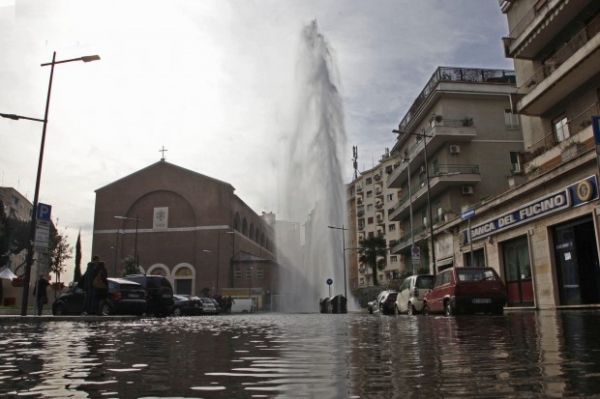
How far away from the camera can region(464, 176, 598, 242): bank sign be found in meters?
18.3

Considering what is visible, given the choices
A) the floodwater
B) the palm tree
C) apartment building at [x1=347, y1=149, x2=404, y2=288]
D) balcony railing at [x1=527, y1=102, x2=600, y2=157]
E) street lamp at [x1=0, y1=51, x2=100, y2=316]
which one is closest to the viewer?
the floodwater

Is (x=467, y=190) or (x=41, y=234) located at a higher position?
(x=467, y=190)

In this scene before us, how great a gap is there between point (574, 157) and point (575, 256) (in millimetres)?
3868

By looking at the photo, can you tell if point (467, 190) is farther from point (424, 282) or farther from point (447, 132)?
point (424, 282)

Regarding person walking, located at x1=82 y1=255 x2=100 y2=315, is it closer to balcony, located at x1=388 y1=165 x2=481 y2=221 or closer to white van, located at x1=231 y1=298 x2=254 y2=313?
balcony, located at x1=388 y1=165 x2=481 y2=221

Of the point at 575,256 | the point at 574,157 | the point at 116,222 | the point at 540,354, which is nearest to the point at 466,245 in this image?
the point at 575,256

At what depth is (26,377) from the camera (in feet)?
12.1

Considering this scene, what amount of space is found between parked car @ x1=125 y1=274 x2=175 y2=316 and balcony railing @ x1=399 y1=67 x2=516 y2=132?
2327cm

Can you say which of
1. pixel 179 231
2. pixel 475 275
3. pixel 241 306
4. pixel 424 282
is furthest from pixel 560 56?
pixel 179 231

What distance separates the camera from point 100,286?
55.1ft

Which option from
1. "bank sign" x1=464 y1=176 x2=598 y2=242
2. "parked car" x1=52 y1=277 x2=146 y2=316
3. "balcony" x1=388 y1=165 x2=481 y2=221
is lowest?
"parked car" x1=52 y1=277 x2=146 y2=316

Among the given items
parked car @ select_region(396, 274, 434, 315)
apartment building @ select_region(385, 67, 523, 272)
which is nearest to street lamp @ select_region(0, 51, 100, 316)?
parked car @ select_region(396, 274, 434, 315)

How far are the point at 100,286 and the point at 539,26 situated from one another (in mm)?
19482

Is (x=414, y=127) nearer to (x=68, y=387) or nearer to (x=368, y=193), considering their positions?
(x=68, y=387)
